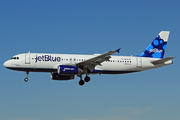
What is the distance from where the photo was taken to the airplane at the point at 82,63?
144ft

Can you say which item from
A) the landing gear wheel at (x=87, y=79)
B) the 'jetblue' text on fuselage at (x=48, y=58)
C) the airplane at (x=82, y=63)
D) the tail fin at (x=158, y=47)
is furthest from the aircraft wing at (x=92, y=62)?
the tail fin at (x=158, y=47)

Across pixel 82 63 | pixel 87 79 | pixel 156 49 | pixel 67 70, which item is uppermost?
pixel 156 49

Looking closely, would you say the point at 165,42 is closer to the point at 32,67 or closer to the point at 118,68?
the point at 118,68

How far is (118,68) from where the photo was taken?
47.5 m

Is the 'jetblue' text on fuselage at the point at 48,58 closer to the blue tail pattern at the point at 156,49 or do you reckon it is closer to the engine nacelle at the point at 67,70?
the engine nacelle at the point at 67,70

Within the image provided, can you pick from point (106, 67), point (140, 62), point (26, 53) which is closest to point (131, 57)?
point (140, 62)

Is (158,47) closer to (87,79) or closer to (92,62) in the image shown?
(87,79)

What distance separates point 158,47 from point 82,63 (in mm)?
14364

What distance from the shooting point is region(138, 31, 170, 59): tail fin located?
50875 mm

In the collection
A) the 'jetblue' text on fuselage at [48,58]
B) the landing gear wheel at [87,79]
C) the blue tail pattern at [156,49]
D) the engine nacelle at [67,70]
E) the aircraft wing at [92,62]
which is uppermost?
the blue tail pattern at [156,49]

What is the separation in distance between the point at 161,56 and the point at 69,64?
15265 mm

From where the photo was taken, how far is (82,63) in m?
44.2

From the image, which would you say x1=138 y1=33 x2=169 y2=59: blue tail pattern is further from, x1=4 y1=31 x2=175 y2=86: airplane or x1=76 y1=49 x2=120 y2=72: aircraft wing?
x1=76 y1=49 x2=120 y2=72: aircraft wing

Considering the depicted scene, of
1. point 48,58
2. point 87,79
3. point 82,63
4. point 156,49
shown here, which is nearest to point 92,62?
point 82,63
